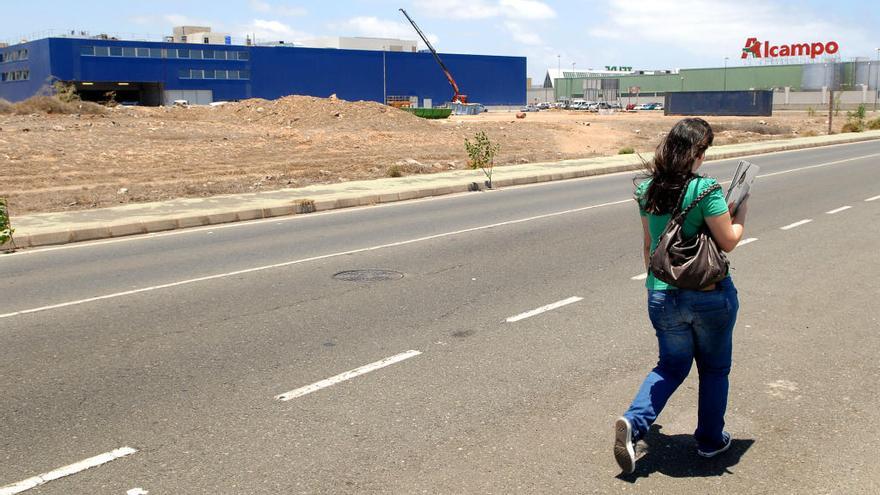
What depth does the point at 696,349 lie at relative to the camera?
14.8ft

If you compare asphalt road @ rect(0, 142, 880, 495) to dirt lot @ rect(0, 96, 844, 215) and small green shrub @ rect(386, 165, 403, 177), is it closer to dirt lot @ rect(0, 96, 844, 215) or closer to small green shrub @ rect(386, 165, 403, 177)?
dirt lot @ rect(0, 96, 844, 215)

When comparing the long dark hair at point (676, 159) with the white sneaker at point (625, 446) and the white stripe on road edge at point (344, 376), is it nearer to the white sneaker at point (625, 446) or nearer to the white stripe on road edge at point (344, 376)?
the white sneaker at point (625, 446)

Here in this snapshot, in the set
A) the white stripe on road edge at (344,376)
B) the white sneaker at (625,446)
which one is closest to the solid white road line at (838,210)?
the white stripe on road edge at (344,376)

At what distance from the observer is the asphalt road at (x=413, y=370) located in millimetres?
4637

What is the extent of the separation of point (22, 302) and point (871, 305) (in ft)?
27.6

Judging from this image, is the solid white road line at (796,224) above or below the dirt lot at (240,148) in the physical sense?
below

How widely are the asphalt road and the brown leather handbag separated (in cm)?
109

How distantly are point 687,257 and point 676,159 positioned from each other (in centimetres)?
49

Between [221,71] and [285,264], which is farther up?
[221,71]

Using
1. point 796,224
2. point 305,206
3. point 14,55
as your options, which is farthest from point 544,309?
point 14,55

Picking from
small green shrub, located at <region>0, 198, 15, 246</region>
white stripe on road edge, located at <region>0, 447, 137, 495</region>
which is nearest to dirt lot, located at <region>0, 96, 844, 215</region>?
small green shrub, located at <region>0, 198, 15, 246</region>

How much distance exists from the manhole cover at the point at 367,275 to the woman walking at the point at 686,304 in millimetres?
5524

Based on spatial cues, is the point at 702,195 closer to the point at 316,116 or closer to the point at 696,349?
the point at 696,349

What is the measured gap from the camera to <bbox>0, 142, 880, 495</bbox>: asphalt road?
183 inches
